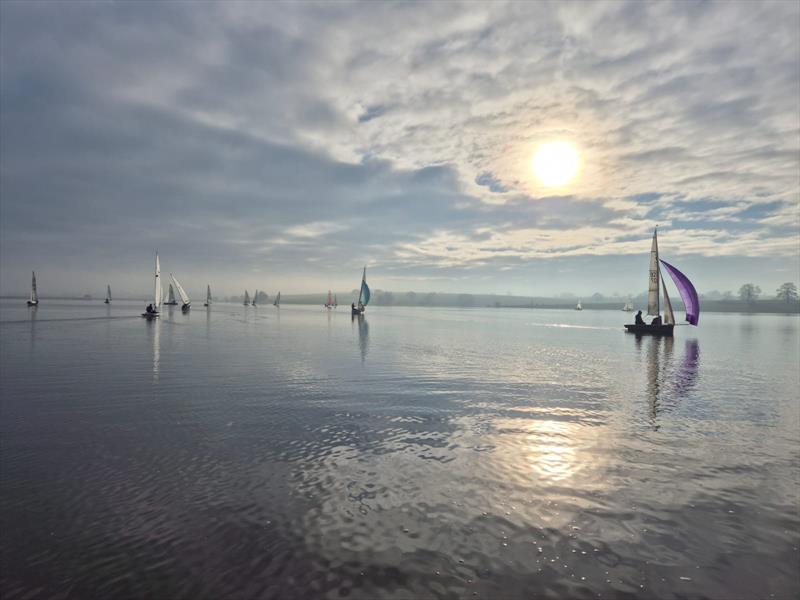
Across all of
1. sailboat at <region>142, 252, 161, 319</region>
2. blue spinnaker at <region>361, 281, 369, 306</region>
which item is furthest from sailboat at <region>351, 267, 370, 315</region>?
sailboat at <region>142, 252, 161, 319</region>

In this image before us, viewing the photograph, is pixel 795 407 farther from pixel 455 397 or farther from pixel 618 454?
pixel 455 397

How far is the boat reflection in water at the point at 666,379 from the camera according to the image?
78.5ft

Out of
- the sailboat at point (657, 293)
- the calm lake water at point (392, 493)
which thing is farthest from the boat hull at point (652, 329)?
the calm lake water at point (392, 493)

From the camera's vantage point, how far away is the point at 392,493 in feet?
39.3

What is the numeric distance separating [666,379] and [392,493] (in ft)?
98.1

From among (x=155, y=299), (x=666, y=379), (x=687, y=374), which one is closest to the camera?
(x=666, y=379)

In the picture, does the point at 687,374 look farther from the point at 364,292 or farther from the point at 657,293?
the point at 364,292

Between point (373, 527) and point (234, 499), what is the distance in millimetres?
4034

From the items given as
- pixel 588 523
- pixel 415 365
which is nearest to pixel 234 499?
pixel 588 523

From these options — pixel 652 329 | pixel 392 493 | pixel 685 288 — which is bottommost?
pixel 392 493

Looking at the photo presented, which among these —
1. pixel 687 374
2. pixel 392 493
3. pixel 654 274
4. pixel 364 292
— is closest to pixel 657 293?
pixel 654 274

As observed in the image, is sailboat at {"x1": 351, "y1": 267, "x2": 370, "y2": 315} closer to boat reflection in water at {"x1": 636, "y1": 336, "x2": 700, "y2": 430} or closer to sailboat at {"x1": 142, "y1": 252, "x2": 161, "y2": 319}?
sailboat at {"x1": 142, "y1": 252, "x2": 161, "y2": 319}

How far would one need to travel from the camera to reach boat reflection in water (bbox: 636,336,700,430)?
78.5 ft

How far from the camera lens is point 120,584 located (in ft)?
25.9
